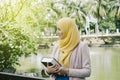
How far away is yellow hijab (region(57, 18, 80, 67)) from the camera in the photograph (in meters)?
1.56

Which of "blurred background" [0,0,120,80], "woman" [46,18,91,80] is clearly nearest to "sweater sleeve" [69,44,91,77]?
"woman" [46,18,91,80]

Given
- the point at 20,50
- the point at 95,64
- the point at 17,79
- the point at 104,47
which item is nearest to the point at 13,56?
the point at 20,50

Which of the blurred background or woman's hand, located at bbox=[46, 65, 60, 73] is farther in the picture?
the blurred background

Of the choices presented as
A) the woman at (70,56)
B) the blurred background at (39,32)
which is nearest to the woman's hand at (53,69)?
the woman at (70,56)

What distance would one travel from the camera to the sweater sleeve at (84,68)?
61.2 inches

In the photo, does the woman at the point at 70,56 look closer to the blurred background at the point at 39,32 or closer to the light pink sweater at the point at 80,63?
the light pink sweater at the point at 80,63

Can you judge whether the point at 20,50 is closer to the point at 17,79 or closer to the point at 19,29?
the point at 19,29

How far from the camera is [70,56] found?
1.59m

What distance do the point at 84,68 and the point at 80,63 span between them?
0.03 meters

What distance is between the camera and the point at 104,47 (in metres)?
23.7

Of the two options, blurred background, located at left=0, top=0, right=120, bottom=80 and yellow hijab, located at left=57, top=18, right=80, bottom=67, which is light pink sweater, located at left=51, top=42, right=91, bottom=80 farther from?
blurred background, located at left=0, top=0, right=120, bottom=80

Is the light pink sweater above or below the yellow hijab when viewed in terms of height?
below

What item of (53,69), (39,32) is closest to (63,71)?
(53,69)

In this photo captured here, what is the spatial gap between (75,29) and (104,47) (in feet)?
73.2
